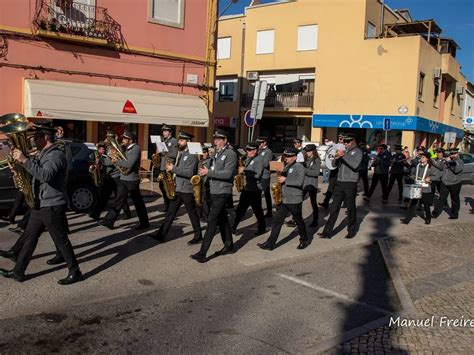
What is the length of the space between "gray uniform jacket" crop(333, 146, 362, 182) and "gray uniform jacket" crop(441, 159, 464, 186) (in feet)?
13.2

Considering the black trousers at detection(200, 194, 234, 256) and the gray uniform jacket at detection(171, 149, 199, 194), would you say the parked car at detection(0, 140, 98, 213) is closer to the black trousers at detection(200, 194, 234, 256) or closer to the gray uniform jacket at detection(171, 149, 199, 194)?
the gray uniform jacket at detection(171, 149, 199, 194)

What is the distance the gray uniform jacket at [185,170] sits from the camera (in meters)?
7.29

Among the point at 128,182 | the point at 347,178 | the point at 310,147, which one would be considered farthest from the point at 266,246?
the point at 310,147

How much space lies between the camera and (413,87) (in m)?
28.7

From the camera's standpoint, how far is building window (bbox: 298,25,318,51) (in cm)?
3122

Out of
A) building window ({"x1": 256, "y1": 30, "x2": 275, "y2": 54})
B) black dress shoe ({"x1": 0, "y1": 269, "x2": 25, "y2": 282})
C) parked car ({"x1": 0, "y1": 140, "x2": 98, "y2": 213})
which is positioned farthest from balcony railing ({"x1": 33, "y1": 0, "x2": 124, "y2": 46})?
building window ({"x1": 256, "y1": 30, "x2": 275, "y2": 54})

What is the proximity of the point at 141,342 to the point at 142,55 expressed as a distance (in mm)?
13338

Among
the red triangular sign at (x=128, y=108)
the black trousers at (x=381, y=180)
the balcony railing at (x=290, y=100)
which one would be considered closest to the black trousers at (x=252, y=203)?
the black trousers at (x=381, y=180)

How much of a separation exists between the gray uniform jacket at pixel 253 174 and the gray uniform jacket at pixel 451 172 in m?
5.12

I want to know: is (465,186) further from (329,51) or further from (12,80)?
(12,80)

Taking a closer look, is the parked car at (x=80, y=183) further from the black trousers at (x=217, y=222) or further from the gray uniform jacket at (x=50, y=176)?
the gray uniform jacket at (x=50, y=176)

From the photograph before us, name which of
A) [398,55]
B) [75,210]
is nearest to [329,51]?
[398,55]

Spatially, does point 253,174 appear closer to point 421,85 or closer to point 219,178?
point 219,178

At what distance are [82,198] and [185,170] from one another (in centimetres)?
350
